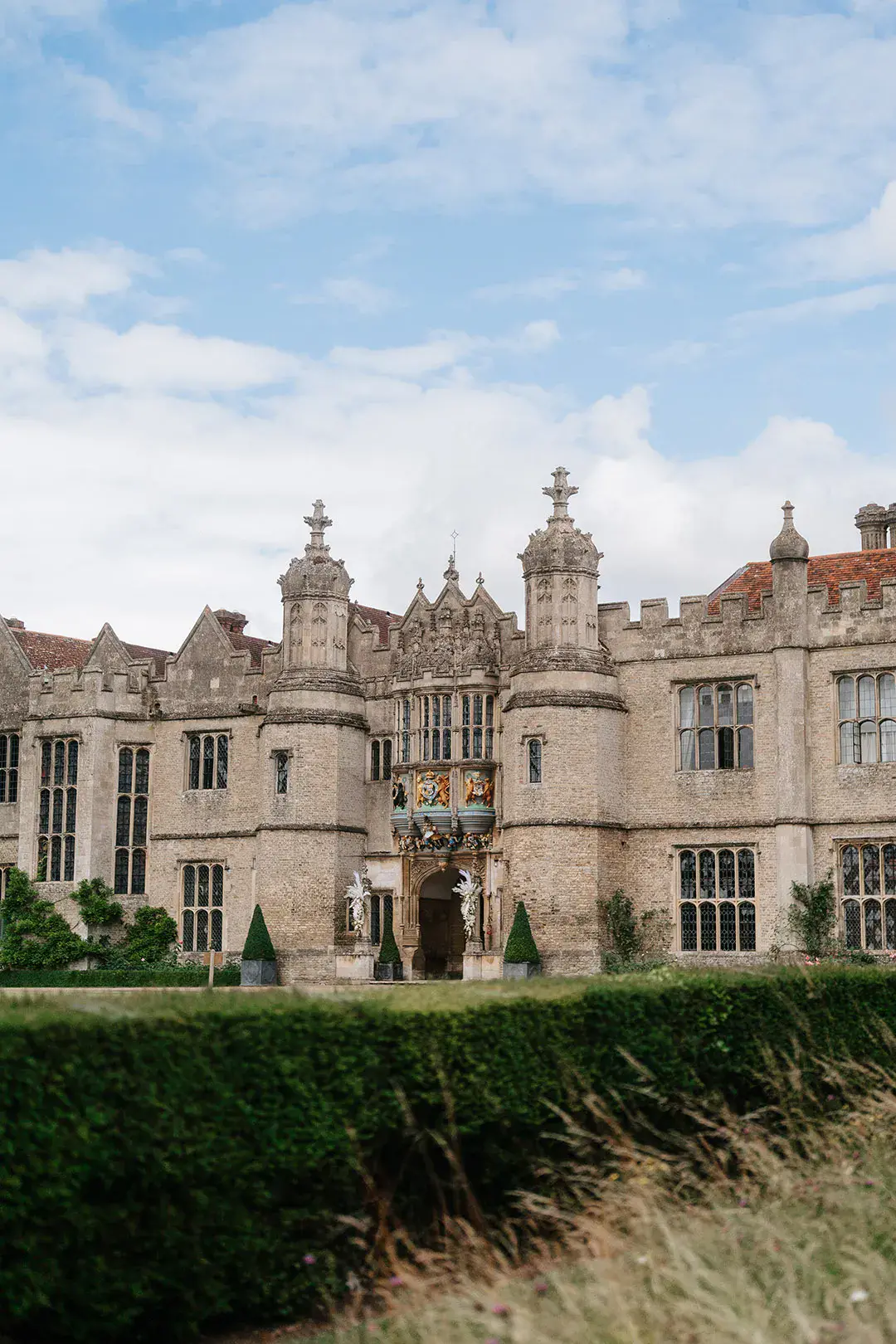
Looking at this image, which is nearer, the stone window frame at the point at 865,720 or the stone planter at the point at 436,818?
the stone window frame at the point at 865,720

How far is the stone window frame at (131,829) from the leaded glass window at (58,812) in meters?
1.04

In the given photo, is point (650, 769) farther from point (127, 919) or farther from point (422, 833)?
point (127, 919)

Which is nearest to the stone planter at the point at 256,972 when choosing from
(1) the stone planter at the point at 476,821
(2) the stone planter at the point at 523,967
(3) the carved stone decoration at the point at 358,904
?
(3) the carved stone decoration at the point at 358,904

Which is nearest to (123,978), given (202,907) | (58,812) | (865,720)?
(202,907)

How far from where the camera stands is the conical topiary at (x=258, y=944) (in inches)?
1400

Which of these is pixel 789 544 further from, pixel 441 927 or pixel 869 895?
pixel 441 927

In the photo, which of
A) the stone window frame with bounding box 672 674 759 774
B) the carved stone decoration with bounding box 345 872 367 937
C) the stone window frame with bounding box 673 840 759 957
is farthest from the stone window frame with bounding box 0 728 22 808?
the stone window frame with bounding box 673 840 759 957

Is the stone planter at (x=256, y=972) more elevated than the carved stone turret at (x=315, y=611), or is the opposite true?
the carved stone turret at (x=315, y=611)

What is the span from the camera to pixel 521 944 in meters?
32.5

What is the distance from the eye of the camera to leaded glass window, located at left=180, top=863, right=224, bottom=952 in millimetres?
38594

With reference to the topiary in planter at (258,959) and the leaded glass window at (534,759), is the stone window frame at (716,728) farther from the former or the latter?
the topiary in planter at (258,959)

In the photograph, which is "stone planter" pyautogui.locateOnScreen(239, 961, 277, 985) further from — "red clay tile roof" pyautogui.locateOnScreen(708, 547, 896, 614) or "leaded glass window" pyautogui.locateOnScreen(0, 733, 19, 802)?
"red clay tile roof" pyautogui.locateOnScreen(708, 547, 896, 614)

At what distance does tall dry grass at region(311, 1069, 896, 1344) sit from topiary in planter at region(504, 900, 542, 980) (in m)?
20.4

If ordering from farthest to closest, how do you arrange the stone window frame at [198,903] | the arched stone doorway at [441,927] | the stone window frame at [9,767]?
the stone window frame at [9,767]
the stone window frame at [198,903]
the arched stone doorway at [441,927]
